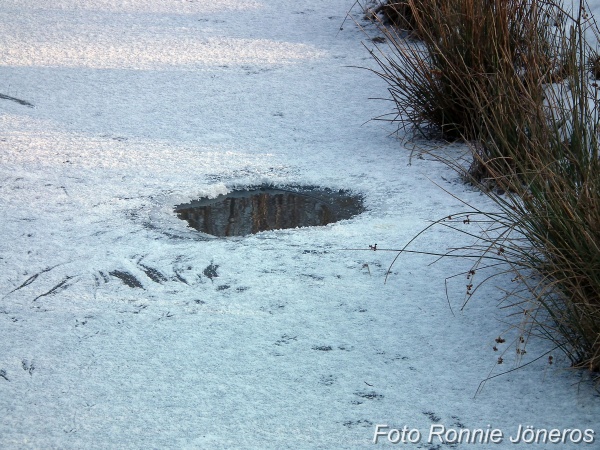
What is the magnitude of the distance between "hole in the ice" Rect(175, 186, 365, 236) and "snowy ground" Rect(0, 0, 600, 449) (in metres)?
0.05

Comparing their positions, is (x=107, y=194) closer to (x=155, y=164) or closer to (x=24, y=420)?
(x=155, y=164)

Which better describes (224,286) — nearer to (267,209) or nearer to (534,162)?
(267,209)

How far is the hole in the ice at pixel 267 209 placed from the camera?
2396mm

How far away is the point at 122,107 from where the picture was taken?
3.34 meters

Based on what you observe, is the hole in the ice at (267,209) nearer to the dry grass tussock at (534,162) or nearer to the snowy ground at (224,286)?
the snowy ground at (224,286)

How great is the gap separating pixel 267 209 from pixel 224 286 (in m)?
0.52

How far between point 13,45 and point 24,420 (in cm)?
305

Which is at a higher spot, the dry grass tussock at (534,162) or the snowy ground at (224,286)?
the dry grass tussock at (534,162)

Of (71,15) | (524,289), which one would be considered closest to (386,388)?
(524,289)

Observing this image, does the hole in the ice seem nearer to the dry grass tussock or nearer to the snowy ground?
the snowy ground

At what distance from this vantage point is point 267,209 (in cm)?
249

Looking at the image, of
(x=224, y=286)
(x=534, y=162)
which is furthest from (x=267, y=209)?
(x=534, y=162)

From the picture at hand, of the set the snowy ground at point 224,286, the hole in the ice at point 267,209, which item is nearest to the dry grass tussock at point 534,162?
the snowy ground at point 224,286

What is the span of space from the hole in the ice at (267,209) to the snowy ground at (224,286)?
0.05 metres
